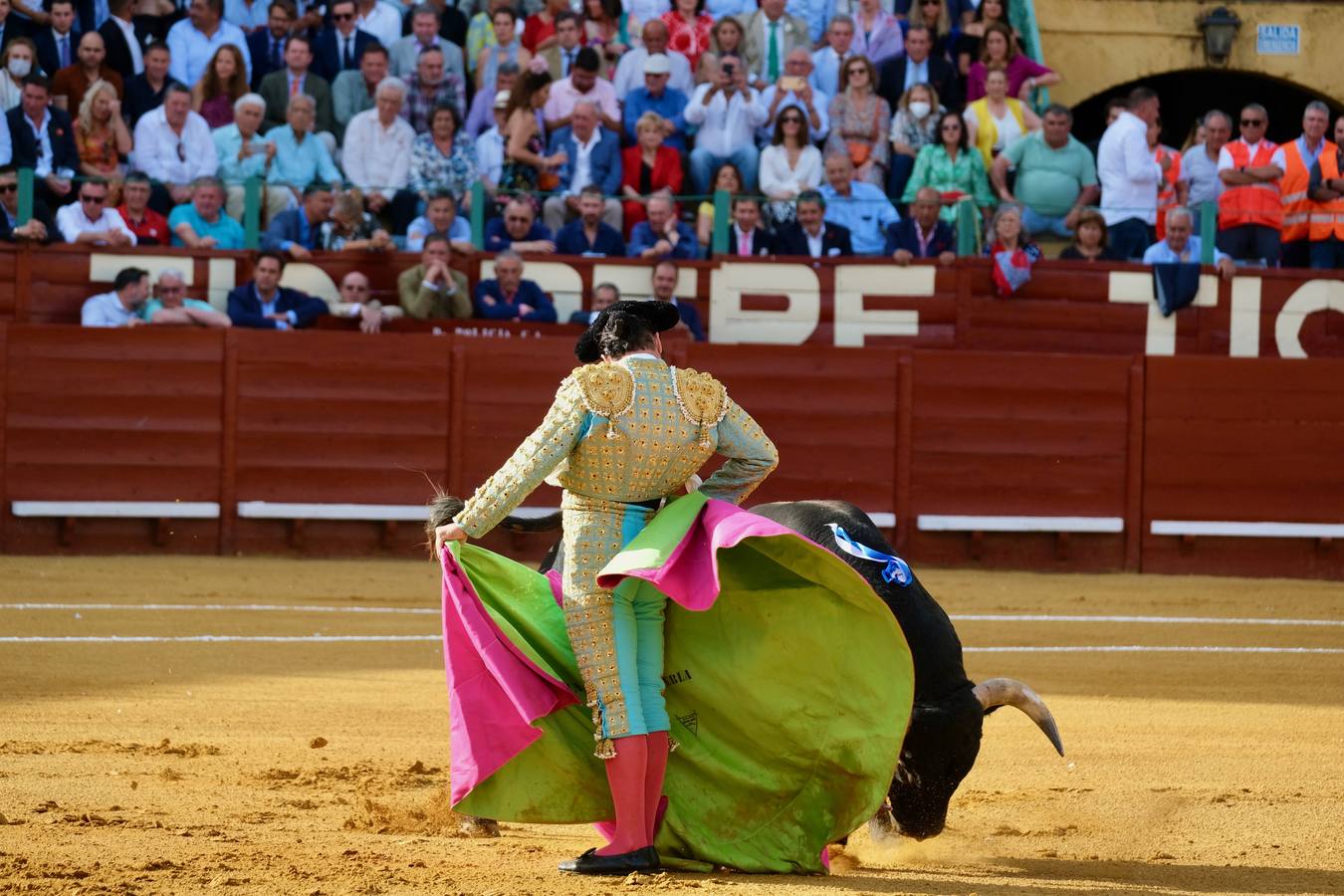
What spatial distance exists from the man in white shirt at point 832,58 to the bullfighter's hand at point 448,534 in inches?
Answer: 295

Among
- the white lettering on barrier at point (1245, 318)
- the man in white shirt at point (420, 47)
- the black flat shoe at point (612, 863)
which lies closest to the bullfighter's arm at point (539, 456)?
the black flat shoe at point (612, 863)

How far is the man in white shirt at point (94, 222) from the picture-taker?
9547mm

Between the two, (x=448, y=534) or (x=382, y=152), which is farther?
(x=382, y=152)

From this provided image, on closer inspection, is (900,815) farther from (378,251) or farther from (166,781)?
(378,251)

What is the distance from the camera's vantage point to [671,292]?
9852 millimetres

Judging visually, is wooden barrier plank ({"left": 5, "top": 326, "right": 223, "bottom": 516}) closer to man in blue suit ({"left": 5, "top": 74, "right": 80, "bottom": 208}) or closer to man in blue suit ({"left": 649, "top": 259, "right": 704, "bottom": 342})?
man in blue suit ({"left": 5, "top": 74, "right": 80, "bottom": 208})

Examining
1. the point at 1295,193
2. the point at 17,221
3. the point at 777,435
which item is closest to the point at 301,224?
the point at 17,221

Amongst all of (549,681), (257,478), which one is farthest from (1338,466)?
(549,681)

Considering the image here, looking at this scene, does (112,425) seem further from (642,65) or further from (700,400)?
(700,400)

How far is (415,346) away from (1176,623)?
424 centimetres

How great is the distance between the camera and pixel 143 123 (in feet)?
31.5

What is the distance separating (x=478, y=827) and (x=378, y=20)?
743 cm

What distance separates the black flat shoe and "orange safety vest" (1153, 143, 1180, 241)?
756 centimetres

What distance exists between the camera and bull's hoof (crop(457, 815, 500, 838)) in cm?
403
